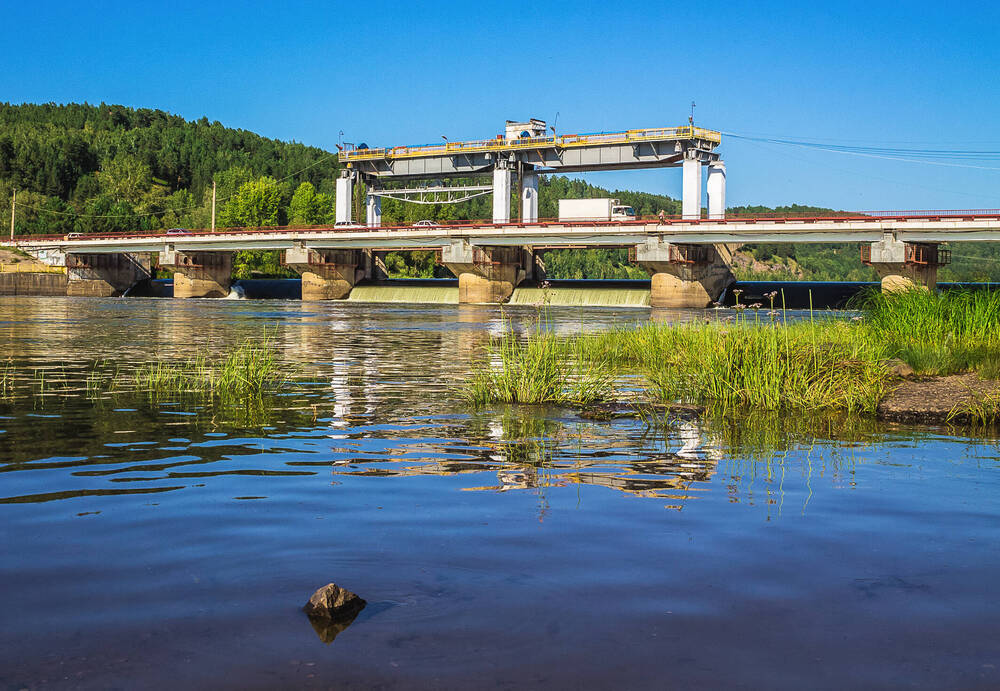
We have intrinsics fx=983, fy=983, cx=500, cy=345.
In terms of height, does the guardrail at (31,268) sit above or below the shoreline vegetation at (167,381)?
above

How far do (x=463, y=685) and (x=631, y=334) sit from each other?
18236mm

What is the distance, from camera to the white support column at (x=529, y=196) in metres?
81.3

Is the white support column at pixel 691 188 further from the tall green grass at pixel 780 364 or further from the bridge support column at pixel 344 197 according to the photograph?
the tall green grass at pixel 780 364

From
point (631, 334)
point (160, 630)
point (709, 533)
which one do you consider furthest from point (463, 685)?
point (631, 334)

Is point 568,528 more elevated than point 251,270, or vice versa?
point 251,270

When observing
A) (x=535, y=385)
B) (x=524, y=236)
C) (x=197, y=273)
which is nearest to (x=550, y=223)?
(x=524, y=236)

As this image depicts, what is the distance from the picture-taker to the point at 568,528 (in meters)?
6.80

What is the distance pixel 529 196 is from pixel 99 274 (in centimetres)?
4806

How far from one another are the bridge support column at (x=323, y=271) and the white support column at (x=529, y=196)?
18.9 m

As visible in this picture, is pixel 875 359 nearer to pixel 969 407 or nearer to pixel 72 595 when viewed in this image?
pixel 969 407

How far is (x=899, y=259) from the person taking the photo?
62.8 metres

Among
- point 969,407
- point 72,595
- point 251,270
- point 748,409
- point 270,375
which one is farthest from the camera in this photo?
point 251,270

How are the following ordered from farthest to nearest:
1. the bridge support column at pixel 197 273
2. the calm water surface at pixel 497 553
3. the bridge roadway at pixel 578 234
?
1. the bridge support column at pixel 197 273
2. the bridge roadway at pixel 578 234
3. the calm water surface at pixel 497 553

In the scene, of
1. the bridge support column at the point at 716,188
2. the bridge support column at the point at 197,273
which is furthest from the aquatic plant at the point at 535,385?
the bridge support column at the point at 197,273
